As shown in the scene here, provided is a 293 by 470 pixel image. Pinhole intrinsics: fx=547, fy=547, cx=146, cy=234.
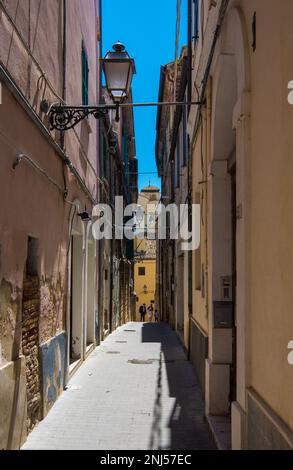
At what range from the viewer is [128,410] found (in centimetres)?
707

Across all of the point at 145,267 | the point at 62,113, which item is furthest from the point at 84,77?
the point at 145,267

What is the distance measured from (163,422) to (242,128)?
3.80m

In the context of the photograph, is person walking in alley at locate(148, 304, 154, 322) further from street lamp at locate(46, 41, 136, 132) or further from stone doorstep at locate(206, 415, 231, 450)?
stone doorstep at locate(206, 415, 231, 450)

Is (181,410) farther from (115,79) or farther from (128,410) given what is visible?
(115,79)

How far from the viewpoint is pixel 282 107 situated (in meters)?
3.23

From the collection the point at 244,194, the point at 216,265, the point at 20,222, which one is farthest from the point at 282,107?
the point at 216,265

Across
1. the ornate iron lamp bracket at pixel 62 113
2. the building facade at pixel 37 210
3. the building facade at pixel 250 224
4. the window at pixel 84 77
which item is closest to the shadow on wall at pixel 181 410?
the building facade at pixel 250 224

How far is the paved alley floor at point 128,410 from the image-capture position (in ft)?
A: 18.7

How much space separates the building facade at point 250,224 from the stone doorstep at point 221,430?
12 millimetres

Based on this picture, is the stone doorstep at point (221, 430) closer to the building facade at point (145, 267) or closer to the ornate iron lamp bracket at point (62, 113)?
the ornate iron lamp bracket at point (62, 113)

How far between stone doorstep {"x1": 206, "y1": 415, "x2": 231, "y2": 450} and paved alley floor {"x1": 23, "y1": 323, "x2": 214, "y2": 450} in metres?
0.12

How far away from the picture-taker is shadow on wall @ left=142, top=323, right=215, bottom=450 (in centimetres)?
574

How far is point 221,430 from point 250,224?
2681 millimetres
